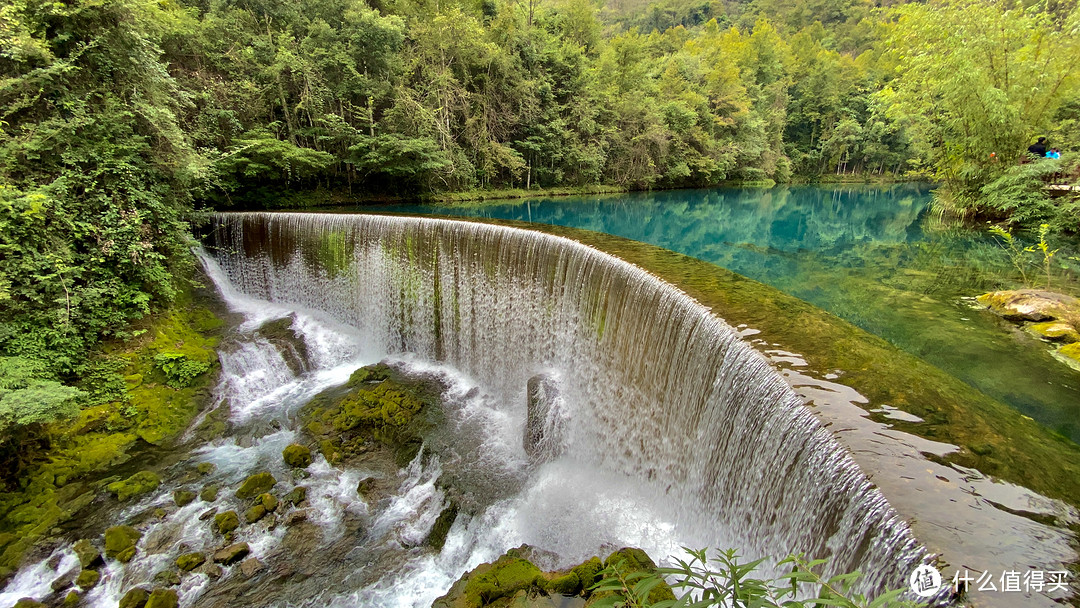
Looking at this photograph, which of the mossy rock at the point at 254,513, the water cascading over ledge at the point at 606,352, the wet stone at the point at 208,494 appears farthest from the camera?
the wet stone at the point at 208,494

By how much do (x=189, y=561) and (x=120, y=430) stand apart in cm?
271

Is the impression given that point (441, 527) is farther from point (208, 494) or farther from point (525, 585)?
point (208, 494)

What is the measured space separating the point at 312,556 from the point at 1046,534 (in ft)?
18.2

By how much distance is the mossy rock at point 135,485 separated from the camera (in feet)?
17.4

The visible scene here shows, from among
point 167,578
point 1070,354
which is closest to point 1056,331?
point 1070,354

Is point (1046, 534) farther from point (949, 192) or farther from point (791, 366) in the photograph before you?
point (949, 192)

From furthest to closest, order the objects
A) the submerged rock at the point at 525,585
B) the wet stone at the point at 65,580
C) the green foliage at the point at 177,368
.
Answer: the green foliage at the point at 177,368 → the wet stone at the point at 65,580 → the submerged rock at the point at 525,585

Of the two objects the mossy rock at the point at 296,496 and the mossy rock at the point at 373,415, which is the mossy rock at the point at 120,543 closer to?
the mossy rock at the point at 296,496

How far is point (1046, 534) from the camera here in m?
2.31

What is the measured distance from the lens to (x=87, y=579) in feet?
14.2

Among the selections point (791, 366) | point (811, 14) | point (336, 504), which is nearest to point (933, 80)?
point (791, 366)

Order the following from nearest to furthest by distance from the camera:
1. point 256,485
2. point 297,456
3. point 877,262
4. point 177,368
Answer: point 256,485 → point 297,456 → point 177,368 → point 877,262

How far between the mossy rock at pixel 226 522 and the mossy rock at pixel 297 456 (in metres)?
0.94

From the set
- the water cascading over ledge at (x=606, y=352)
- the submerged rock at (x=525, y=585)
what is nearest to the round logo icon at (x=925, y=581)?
the water cascading over ledge at (x=606, y=352)
